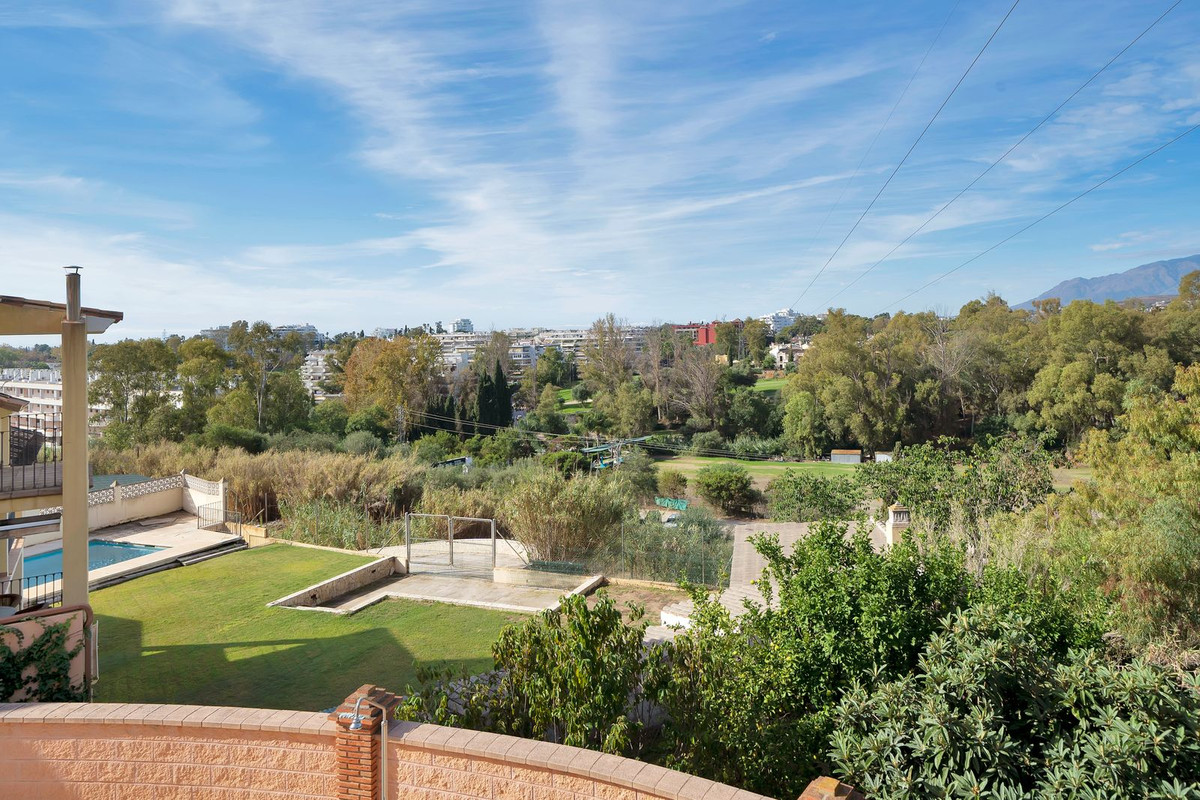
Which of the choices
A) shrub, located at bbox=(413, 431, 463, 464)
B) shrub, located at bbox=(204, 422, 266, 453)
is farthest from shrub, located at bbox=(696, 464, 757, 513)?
shrub, located at bbox=(204, 422, 266, 453)

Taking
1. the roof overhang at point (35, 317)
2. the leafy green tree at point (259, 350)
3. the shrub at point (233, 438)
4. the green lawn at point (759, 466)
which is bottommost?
the green lawn at point (759, 466)

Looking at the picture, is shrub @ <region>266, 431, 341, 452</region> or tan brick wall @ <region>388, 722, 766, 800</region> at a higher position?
shrub @ <region>266, 431, 341, 452</region>

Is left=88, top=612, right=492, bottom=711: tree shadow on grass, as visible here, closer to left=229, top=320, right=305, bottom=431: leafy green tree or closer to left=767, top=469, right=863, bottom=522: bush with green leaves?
left=767, top=469, right=863, bottom=522: bush with green leaves

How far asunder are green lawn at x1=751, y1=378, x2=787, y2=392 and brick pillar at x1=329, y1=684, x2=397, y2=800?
61503 millimetres

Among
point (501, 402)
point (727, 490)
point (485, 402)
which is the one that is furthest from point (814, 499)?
point (501, 402)

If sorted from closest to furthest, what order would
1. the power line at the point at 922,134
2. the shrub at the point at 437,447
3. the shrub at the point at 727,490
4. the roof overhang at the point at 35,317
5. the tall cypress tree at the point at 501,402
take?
the roof overhang at the point at 35,317, the power line at the point at 922,134, the shrub at the point at 727,490, the shrub at the point at 437,447, the tall cypress tree at the point at 501,402

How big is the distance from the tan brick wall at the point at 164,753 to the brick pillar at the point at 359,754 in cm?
12

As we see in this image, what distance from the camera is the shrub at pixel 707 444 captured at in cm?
5022

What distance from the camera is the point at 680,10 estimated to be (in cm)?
1333

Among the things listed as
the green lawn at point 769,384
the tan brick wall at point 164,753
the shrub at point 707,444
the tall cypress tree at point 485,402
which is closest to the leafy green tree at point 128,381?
the tall cypress tree at point 485,402

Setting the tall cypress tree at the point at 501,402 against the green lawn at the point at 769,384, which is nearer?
the tall cypress tree at the point at 501,402

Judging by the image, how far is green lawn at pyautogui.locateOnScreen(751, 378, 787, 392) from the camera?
65.8 m

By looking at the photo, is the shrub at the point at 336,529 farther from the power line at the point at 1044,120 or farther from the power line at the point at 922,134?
the power line at the point at 1044,120

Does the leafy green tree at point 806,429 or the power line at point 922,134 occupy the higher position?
the power line at point 922,134
